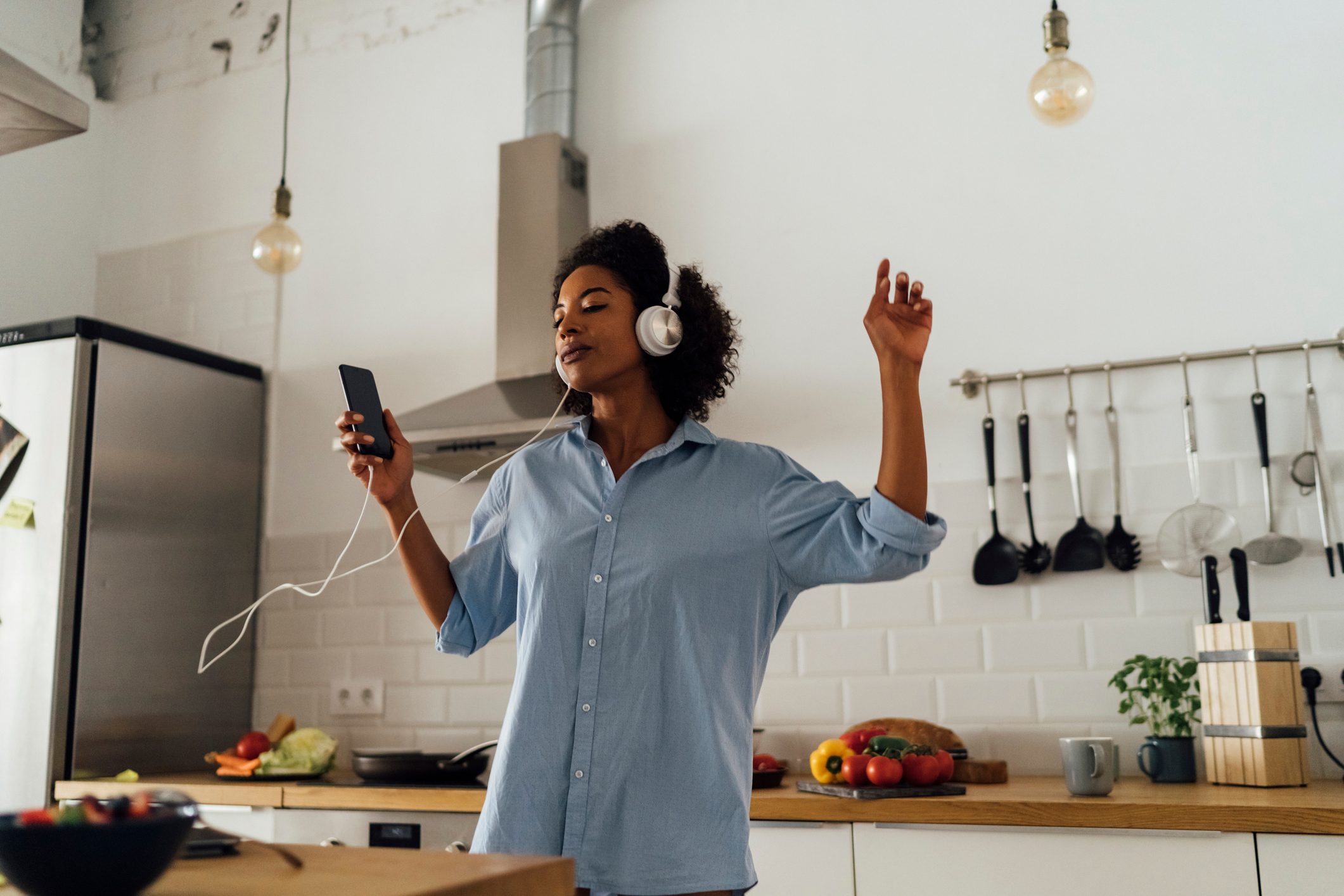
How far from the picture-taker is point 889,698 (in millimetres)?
2736

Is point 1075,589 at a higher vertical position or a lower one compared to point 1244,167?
lower

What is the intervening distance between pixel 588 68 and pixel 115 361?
4.92ft

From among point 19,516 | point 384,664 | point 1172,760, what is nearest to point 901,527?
point 1172,760

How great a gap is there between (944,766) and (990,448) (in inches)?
31.6

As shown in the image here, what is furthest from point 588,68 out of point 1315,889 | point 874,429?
point 1315,889

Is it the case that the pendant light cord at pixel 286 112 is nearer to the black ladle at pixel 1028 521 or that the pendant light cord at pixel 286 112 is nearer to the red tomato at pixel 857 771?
the black ladle at pixel 1028 521

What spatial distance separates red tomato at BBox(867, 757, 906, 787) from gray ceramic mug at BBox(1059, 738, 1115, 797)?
11.6 inches

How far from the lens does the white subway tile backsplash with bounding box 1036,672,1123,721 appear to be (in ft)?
8.39

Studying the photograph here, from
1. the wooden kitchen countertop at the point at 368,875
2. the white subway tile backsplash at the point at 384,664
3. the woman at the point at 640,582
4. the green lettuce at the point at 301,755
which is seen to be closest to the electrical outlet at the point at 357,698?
the white subway tile backsplash at the point at 384,664

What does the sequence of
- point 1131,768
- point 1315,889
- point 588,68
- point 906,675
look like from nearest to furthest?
point 1315,889
point 1131,768
point 906,675
point 588,68

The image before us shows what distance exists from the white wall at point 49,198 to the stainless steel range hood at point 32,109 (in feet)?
7.74

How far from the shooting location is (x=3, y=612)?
2.97 meters

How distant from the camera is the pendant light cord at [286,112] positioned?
12.2 ft

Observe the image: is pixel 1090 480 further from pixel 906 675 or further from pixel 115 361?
pixel 115 361
